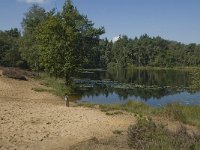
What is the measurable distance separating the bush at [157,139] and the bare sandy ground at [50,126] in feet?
8.36

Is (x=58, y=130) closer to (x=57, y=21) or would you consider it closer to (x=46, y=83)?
(x=57, y=21)

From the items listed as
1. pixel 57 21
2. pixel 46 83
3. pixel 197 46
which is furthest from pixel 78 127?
pixel 197 46

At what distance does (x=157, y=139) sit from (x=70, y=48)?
52.7 feet

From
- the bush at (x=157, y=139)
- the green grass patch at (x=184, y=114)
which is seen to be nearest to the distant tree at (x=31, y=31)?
the green grass patch at (x=184, y=114)

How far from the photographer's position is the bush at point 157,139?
10.6 meters

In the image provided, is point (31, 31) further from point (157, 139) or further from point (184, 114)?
point (157, 139)

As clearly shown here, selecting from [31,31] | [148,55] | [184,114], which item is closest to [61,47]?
[184,114]

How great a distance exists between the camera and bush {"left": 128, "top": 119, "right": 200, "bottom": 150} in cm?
1056

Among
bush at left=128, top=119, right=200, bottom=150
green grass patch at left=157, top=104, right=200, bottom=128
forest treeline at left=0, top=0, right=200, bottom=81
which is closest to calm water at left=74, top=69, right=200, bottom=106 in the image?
forest treeline at left=0, top=0, right=200, bottom=81

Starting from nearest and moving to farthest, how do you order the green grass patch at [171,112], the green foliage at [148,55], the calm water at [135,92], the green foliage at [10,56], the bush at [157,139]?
the bush at [157,139] → the green grass patch at [171,112] → the calm water at [135,92] → the green foliage at [10,56] → the green foliage at [148,55]

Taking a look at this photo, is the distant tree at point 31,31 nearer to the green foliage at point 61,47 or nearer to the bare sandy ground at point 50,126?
the green foliage at point 61,47

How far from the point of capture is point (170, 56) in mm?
177000

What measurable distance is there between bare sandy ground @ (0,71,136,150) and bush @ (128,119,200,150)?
255 centimetres

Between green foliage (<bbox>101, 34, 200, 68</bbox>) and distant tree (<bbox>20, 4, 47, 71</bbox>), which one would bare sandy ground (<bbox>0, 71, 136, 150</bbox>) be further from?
green foliage (<bbox>101, 34, 200, 68</bbox>)
